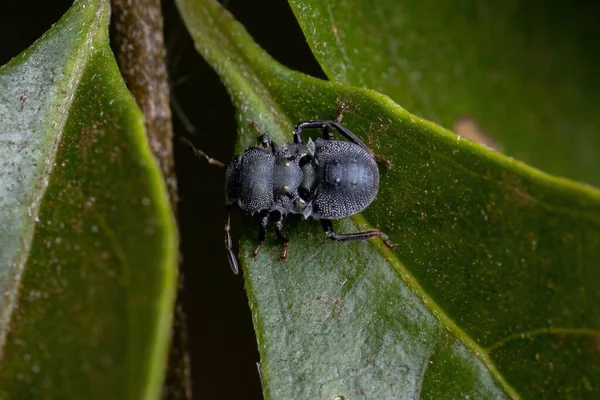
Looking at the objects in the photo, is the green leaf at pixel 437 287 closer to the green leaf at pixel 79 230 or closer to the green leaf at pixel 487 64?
the green leaf at pixel 487 64

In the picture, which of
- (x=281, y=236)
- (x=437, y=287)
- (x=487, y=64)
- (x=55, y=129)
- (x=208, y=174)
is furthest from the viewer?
(x=208, y=174)

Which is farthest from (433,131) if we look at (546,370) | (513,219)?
(546,370)

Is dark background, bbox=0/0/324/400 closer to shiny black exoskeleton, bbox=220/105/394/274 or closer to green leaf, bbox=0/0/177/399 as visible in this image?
shiny black exoskeleton, bbox=220/105/394/274

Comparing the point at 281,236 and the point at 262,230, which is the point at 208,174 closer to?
the point at 262,230

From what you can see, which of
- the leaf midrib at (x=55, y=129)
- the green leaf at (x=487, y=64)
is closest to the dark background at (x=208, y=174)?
the green leaf at (x=487, y=64)


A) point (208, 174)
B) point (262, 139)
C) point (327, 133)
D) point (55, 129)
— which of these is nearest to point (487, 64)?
point (327, 133)

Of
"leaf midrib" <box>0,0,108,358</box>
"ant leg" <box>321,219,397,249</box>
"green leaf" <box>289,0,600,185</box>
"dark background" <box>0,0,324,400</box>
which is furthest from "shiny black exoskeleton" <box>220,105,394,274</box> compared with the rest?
"leaf midrib" <box>0,0,108,358</box>

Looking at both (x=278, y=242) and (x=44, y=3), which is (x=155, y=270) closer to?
(x=278, y=242)
